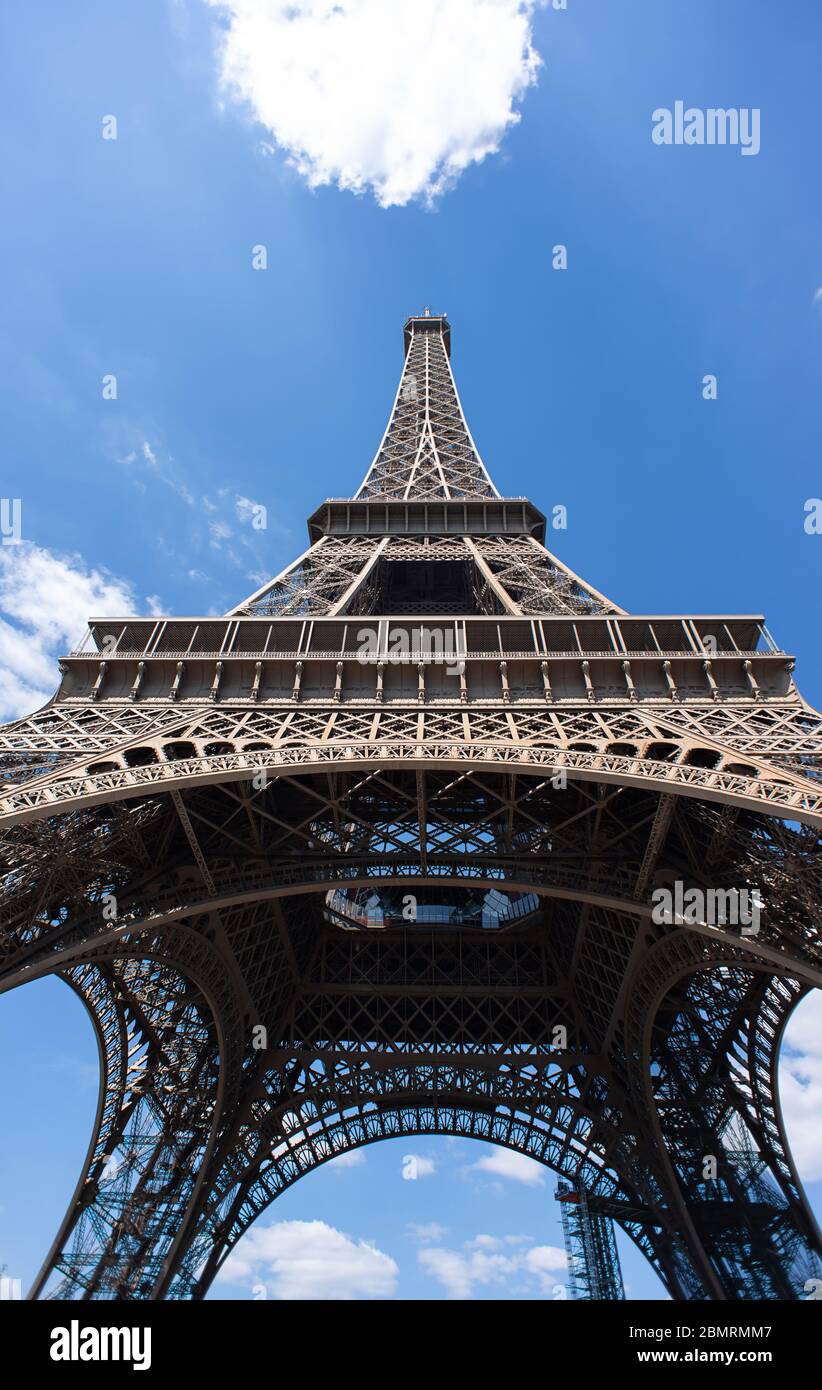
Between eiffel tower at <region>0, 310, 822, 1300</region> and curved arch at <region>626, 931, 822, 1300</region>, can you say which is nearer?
eiffel tower at <region>0, 310, 822, 1300</region>

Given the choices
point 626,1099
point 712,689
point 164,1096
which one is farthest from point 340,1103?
point 712,689

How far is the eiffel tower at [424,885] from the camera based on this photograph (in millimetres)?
15211

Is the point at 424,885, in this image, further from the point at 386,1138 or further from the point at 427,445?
the point at 427,445

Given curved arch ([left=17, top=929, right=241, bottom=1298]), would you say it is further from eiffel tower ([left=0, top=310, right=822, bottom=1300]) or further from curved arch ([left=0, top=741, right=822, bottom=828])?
curved arch ([left=0, top=741, right=822, bottom=828])

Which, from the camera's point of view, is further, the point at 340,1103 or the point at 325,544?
the point at 325,544

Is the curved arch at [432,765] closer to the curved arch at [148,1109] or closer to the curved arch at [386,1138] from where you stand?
the curved arch at [148,1109]

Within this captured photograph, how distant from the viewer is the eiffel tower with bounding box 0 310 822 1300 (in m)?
15.2

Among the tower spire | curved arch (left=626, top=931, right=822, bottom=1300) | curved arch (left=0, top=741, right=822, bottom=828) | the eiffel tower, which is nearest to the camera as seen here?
curved arch (left=0, top=741, right=822, bottom=828)

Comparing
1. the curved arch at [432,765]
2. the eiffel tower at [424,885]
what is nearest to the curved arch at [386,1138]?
the eiffel tower at [424,885]

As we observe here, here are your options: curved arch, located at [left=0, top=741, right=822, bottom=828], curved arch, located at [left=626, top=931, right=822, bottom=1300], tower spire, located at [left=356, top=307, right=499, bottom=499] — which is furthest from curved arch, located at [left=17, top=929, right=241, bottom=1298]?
tower spire, located at [left=356, top=307, right=499, bottom=499]

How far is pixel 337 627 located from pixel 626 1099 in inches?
699

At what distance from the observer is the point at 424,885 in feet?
71.2
